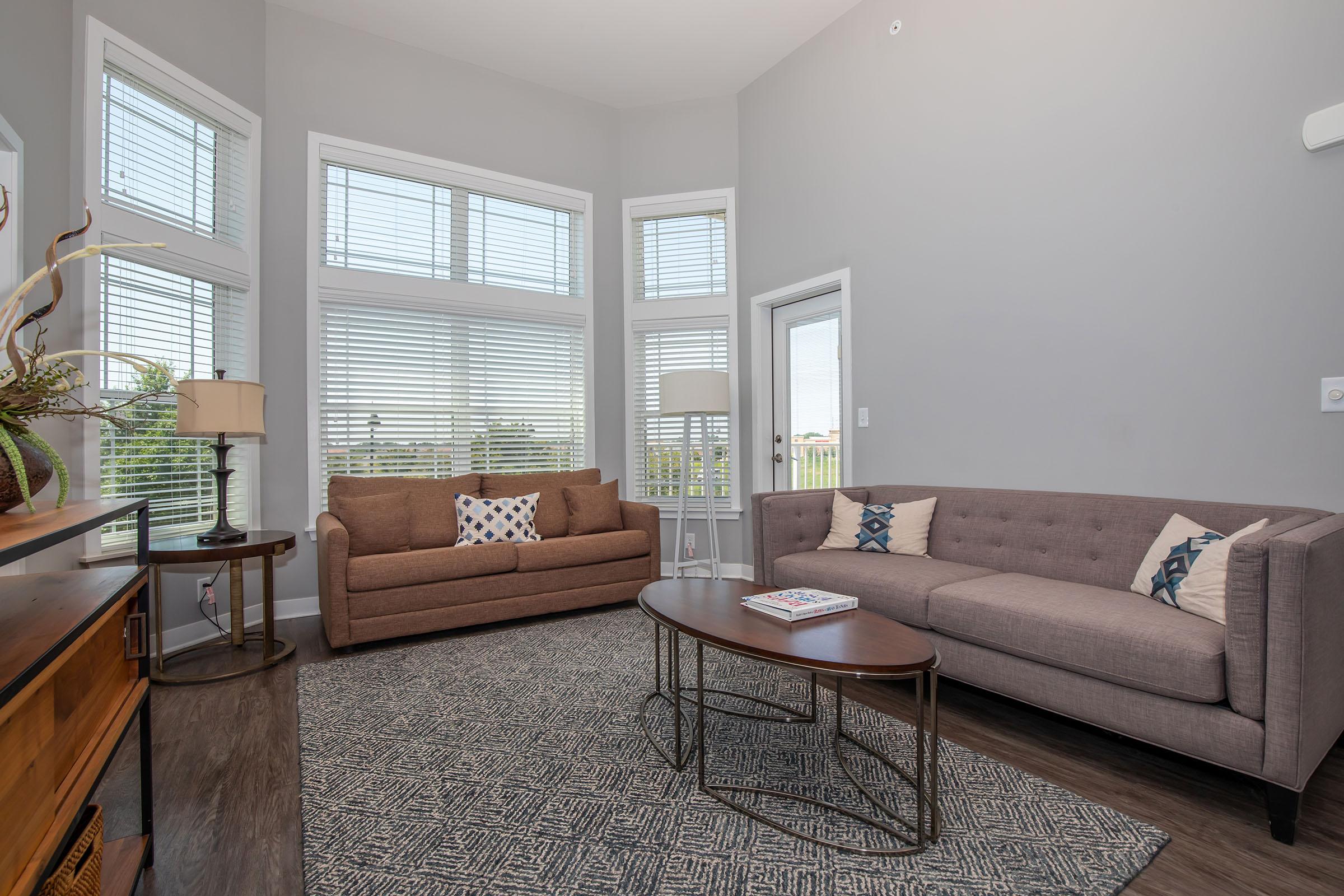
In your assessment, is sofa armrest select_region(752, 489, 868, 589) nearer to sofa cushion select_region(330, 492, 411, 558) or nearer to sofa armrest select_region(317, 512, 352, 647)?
sofa cushion select_region(330, 492, 411, 558)

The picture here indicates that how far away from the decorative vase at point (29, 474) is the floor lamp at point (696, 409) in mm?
3197

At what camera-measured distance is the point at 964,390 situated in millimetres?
3393

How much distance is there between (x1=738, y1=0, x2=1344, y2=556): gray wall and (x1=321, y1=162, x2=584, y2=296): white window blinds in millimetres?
1896

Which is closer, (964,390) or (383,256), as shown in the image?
(964,390)

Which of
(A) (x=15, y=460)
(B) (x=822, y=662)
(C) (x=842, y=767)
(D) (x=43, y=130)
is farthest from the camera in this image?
(D) (x=43, y=130)

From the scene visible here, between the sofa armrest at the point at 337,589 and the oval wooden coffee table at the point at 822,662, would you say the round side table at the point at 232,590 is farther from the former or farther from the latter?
the oval wooden coffee table at the point at 822,662

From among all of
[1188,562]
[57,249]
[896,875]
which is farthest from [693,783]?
[57,249]

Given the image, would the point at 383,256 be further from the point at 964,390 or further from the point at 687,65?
the point at 964,390

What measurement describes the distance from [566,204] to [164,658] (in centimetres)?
375

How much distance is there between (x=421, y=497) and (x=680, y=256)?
265cm

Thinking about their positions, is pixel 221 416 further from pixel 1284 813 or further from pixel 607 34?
pixel 1284 813

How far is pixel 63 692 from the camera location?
3.88ft

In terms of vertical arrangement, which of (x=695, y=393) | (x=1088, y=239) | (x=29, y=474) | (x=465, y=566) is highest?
(x=1088, y=239)

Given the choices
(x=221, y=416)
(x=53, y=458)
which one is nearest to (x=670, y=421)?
(x=221, y=416)
